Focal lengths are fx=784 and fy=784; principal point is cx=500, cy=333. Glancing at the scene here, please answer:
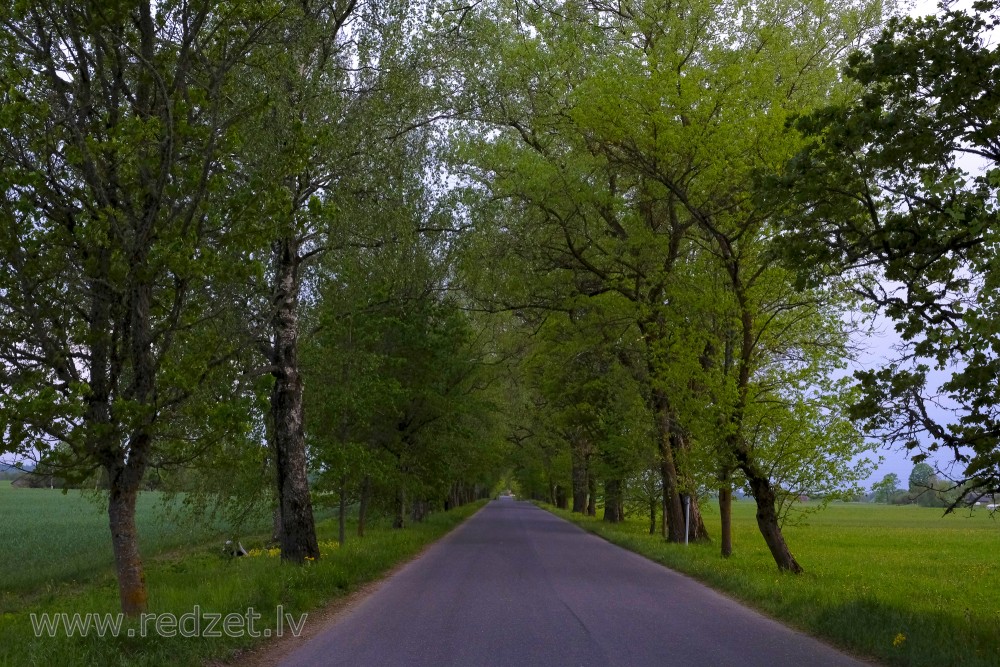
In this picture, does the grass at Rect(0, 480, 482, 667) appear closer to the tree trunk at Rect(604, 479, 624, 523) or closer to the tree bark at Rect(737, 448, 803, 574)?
the tree bark at Rect(737, 448, 803, 574)

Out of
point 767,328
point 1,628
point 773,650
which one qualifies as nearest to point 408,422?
point 767,328

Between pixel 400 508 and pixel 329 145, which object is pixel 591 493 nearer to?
pixel 400 508

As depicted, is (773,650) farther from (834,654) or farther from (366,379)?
(366,379)

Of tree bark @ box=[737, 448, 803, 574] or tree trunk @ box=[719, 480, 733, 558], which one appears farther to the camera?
tree trunk @ box=[719, 480, 733, 558]

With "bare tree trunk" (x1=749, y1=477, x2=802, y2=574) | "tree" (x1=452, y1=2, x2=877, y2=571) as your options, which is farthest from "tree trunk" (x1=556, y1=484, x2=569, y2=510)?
"bare tree trunk" (x1=749, y1=477, x2=802, y2=574)

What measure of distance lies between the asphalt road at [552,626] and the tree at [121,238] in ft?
9.15

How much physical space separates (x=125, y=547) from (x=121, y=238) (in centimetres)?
319

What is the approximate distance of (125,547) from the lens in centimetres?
813

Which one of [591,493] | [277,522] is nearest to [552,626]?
[277,522]

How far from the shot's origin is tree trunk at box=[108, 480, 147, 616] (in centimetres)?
804

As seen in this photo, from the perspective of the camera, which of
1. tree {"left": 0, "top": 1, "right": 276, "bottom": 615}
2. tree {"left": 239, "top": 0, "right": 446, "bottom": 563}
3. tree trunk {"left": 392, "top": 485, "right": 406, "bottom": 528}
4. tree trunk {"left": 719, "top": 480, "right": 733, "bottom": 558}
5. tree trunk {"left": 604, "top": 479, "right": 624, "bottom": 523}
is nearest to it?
tree {"left": 0, "top": 1, "right": 276, "bottom": 615}

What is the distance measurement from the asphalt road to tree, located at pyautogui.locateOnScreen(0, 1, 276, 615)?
9.15 ft

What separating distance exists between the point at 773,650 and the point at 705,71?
39.3ft

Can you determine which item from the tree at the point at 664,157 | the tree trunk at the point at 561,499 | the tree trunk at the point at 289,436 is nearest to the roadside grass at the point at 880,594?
the tree at the point at 664,157
